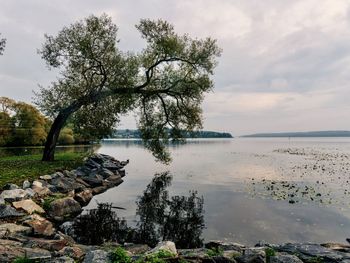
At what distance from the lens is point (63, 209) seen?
15.9 metres

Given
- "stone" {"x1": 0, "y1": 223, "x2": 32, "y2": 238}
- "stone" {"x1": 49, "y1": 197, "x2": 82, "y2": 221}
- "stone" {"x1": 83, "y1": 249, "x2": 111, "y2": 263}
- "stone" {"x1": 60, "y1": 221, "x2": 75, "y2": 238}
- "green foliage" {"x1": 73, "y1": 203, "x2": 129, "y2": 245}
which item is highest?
"stone" {"x1": 83, "y1": 249, "x2": 111, "y2": 263}

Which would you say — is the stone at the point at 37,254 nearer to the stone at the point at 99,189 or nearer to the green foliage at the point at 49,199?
the green foliage at the point at 49,199

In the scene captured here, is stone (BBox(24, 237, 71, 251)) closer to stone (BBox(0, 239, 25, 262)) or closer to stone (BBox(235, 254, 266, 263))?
stone (BBox(0, 239, 25, 262))

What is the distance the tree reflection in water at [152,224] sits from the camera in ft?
42.9

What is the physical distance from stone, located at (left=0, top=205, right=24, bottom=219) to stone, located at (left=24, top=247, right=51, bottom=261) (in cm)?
440

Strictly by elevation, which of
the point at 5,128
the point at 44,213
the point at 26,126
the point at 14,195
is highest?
the point at 26,126

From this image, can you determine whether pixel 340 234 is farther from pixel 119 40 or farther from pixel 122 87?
pixel 119 40

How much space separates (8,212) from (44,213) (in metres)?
2.23

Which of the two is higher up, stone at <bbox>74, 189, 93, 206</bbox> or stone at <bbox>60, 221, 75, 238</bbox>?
stone at <bbox>74, 189, 93, 206</bbox>

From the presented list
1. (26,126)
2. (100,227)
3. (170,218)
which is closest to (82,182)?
(100,227)

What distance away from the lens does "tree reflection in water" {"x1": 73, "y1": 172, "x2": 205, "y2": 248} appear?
13086mm

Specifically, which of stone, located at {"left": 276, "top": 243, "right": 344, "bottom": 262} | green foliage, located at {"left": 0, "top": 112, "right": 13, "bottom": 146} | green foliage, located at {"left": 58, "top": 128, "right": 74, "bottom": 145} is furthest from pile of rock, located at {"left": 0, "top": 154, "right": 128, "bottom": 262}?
green foliage, located at {"left": 58, "top": 128, "right": 74, "bottom": 145}

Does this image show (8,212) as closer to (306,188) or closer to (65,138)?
(306,188)

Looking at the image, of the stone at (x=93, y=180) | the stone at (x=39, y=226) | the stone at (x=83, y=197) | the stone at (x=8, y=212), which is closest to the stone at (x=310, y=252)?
the stone at (x=39, y=226)
